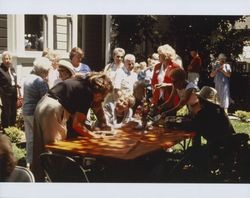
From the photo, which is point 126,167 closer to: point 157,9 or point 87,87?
point 87,87

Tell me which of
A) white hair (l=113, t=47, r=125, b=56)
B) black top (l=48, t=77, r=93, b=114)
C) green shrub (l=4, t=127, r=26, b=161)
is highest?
white hair (l=113, t=47, r=125, b=56)

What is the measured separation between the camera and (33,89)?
352cm

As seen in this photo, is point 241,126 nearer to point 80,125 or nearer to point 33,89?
point 80,125

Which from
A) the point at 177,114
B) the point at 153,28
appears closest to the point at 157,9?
the point at 153,28

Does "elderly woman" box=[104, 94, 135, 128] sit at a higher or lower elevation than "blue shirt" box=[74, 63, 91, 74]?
A: lower

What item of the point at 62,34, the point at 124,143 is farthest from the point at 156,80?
the point at 62,34

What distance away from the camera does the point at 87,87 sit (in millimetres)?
3164

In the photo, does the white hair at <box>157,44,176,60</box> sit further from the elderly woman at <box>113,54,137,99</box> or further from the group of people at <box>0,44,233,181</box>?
the elderly woman at <box>113,54,137,99</box>

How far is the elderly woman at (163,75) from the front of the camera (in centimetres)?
358

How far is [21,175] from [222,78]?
1693 millimetres

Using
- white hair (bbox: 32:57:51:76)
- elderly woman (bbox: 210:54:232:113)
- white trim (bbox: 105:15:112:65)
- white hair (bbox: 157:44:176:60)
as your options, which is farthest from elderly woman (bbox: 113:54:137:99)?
elderly woman (bbox: 210:54:232:113)

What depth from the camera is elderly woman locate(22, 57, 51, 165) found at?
3484mm

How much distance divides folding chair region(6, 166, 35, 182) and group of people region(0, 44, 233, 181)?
1.84 ft

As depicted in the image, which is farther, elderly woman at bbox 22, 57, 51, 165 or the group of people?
elderly woman at bbox 22, 57, 51, 165
